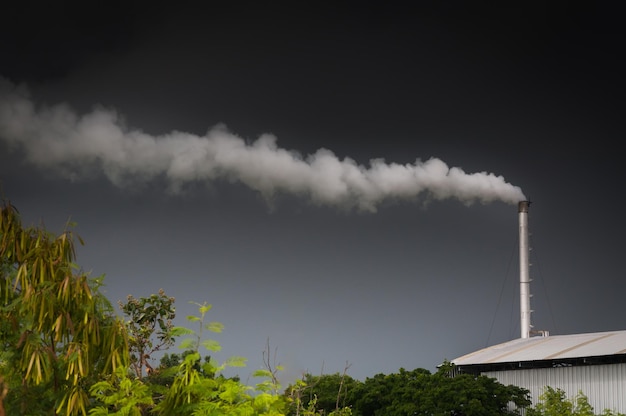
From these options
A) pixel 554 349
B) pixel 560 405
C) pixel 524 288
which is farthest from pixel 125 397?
pixel 524 288

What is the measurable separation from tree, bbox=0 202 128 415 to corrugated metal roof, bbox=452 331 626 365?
25.1 m

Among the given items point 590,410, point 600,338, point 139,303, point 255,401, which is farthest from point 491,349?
point 255,401

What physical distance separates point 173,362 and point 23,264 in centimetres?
3101

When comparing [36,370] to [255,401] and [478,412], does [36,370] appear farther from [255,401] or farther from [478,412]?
[478,412]

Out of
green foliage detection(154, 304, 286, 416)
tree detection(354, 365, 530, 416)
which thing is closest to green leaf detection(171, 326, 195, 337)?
green foliage detection(154, 304, 286, 416)

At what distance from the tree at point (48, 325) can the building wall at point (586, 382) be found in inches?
994

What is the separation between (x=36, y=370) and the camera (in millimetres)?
10336

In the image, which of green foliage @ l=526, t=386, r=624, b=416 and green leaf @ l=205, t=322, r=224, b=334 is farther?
green foliage @ l=526, t=386, r=624, b=416

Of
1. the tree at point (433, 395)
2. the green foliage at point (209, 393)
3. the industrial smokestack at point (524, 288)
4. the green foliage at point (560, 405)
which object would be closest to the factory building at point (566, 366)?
the green foliage at point (560, 405)

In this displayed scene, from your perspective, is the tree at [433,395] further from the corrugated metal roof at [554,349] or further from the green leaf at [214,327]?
the green leaf at [214,327]

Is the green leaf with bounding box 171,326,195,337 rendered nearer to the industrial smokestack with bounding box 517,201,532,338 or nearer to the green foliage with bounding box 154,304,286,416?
the green foliage with bounding box 154,304,286,416

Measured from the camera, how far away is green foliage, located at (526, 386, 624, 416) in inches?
1276

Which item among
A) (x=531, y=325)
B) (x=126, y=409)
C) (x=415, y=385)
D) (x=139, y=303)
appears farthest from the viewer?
(x=531, y=325)

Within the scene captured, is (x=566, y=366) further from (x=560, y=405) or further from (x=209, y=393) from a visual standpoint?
(x=209, y=393)
